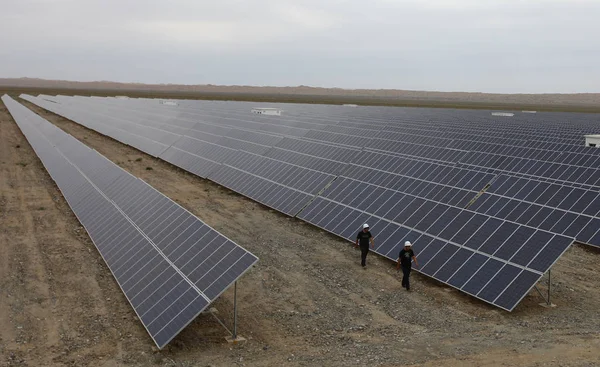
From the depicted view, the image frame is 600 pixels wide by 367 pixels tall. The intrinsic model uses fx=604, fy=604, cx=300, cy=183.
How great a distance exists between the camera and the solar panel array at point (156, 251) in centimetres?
1206

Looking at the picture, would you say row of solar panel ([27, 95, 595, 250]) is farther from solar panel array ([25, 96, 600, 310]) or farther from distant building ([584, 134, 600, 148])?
distant building ([584, 134, 600, 148])

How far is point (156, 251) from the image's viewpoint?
1484 centimetres

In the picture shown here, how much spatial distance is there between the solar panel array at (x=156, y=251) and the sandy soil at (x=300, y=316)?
0.61m

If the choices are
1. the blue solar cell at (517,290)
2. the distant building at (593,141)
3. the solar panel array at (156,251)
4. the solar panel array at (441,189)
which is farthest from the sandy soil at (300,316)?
the distant building at (593,141)

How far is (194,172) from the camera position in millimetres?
34031

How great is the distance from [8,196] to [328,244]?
15870 mm

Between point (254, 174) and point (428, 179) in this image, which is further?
point (254, 174)

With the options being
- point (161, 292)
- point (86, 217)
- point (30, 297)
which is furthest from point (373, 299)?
point (86, 217)

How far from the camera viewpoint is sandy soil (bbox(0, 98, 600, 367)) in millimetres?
11750

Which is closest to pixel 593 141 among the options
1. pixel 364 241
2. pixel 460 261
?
pixel 460 261

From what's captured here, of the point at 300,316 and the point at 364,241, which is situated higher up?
the point at 364,241

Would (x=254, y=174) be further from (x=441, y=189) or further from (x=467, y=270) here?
(x=467, y=270)

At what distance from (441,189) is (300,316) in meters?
10.4

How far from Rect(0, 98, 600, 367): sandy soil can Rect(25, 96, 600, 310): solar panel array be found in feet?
2.71
